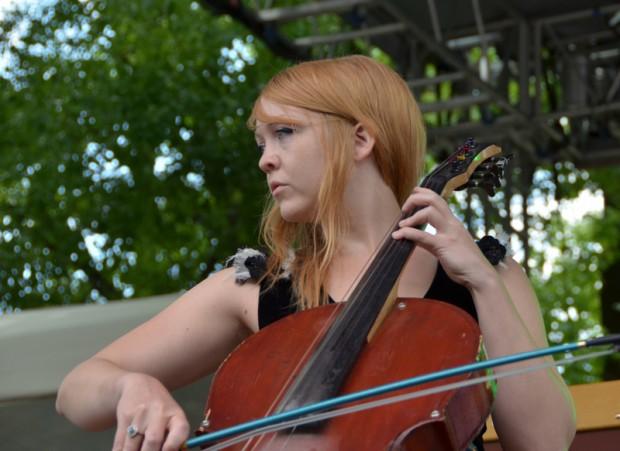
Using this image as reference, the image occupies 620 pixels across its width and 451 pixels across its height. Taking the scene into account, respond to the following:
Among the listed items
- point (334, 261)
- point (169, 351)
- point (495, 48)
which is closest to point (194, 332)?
point (169, 351)

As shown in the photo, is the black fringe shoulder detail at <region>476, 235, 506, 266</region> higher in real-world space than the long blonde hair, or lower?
lower

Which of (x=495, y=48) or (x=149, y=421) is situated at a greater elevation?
(x=495, y=48)

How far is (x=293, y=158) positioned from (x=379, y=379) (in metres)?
0.48

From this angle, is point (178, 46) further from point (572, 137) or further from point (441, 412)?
point (441, 412)

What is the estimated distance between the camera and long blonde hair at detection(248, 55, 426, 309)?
80.7 inches

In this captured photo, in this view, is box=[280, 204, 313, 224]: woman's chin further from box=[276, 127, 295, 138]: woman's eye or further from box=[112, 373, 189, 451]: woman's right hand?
box=[112, 373, 189, 451]: woman's right hand

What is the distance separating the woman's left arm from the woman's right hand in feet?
1.61

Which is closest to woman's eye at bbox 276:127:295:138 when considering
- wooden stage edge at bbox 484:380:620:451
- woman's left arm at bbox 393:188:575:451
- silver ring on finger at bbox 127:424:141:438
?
woman's left arm at bbox 393:188:575:451

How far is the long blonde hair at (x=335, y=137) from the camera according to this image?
80.7 inches

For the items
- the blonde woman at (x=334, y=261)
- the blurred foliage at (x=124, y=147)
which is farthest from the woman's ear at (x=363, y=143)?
the blurred foliage at (x=124, y=147)

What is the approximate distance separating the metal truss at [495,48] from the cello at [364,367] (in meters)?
4.58

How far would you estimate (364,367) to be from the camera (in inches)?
67.9

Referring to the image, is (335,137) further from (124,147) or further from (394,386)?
(124,147)

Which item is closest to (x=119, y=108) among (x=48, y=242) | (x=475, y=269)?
(x=48, y=242)
